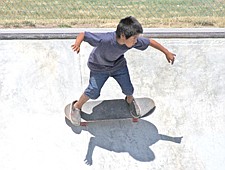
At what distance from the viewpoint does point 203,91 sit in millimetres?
4848

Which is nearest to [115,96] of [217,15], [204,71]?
[204,71]

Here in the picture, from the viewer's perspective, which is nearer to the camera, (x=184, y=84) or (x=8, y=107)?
(x=8, y=107)

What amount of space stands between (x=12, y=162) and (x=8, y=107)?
0.71 m

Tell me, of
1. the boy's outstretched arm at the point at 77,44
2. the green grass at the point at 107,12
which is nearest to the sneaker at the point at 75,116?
the boy's outstretched arm at the point at 77,44

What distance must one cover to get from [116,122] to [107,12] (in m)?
3.59

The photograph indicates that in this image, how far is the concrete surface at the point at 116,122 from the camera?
4105mm

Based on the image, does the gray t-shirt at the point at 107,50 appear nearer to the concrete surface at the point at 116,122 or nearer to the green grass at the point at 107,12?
the concrete surface at the point at 116,122

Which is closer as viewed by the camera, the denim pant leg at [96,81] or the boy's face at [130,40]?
the boy's face at [130,40]

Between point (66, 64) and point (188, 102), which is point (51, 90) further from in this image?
point (188, 102)

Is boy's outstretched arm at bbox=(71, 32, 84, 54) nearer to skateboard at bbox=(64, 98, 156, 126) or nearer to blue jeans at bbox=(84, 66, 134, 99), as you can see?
blue jeans at bbox=(84, 66, 134, 99)

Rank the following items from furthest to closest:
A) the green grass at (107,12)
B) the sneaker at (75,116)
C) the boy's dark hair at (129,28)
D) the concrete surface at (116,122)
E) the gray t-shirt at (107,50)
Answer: the green grass at (107,12), the sneaker at (75,116), the concrete surface at (116,122), the gray t-shirt at (107,50), the boy's dark hair at (129,28)

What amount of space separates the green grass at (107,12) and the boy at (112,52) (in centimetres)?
272

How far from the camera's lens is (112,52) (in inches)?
154

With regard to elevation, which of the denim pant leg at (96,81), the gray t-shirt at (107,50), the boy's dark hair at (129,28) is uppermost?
the boy's dark hair at (129,28)
